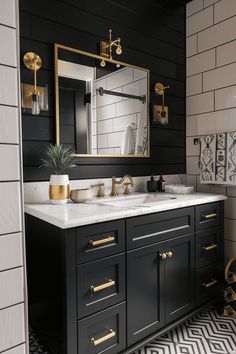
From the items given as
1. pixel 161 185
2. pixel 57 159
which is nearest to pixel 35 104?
pixel 57 159

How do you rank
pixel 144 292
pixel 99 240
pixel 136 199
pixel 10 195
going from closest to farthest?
pixel 10 195, pixel 99 240, pixel 144 292, pixel 136 199

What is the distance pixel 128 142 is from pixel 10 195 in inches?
46.7

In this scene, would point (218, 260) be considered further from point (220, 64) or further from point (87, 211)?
point (220, 64)

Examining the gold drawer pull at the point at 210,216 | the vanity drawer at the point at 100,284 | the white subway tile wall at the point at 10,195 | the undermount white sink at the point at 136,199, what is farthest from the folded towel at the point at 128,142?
the white subway tile wall at the point at 10,195

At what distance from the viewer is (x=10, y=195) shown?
1.05 metres

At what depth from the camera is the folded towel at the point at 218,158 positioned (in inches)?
78.6

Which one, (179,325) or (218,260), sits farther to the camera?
(218,260)

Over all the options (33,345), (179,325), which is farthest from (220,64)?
(33,345)

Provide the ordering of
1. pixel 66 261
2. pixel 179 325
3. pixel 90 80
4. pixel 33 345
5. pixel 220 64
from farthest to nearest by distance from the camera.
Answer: pixel 220 64
pixel 90 80
pixel 179 325
pixel 33 345
pixel 66 261

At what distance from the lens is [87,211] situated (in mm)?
1343

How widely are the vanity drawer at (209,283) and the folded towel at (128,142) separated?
3.22 ft

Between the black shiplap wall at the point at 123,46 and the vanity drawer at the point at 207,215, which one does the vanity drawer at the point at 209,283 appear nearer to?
the vanity drawer at the point at 207,215

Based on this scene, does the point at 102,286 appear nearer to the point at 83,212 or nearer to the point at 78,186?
the point at 83,212

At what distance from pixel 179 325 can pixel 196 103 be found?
5.62ft
